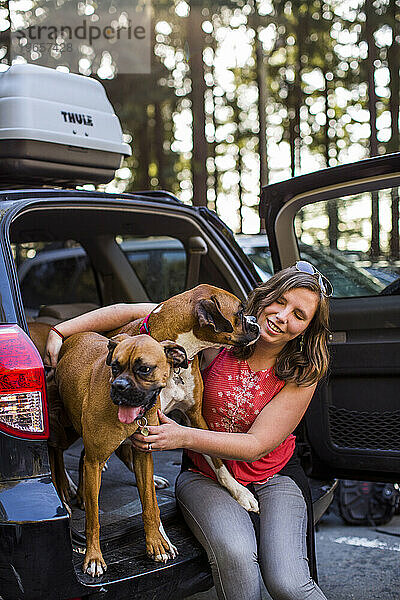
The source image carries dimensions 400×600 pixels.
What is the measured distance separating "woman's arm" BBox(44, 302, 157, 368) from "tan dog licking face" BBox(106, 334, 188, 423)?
0.70 metres

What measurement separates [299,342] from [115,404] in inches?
37.0

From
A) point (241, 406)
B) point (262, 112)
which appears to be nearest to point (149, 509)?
point (241, 406)

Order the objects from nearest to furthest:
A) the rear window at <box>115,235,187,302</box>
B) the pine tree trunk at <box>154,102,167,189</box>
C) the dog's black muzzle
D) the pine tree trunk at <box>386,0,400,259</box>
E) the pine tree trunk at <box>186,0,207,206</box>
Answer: the dog's black muzzle
the rear window at <box>115,235,187,302</box>
the pine tree trunk at <box>386,0,400,259</box>
the pine tree trunk at <box>186,0,207,206</box>
the pine tree trunk at <box>154,102,167,189</box>

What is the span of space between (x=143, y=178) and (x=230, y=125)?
2.61 meters

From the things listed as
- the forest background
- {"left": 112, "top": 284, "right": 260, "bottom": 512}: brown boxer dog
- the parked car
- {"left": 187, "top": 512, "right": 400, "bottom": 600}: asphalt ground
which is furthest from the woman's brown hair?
the forest background

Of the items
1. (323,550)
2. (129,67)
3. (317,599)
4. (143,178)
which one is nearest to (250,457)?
(317,599)

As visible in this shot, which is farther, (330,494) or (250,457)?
(330,494)

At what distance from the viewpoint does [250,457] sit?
260 cm

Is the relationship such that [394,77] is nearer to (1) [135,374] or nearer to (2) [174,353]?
(2) [174,353]

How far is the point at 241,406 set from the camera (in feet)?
9.09

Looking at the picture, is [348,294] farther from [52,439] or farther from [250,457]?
[52,439]

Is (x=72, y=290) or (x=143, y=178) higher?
(x=143, y=178)

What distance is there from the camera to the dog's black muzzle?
2.15 meters

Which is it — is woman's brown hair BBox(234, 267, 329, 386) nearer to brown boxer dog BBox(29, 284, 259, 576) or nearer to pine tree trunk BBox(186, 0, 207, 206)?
brown boxer dog BBox(29, 284, 259, 576)
